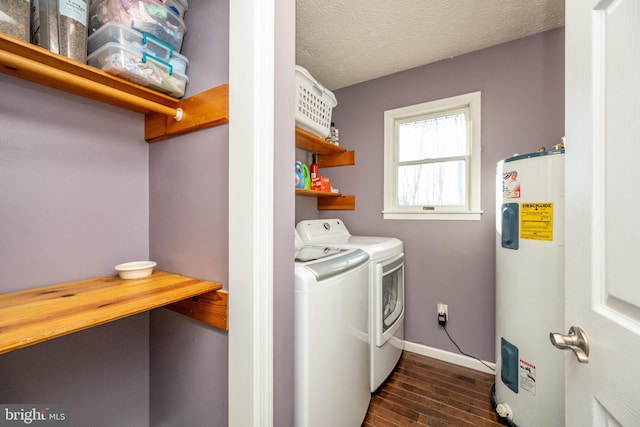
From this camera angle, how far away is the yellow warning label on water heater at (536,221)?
1237 mm

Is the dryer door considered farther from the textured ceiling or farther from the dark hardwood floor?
the textured ceiling

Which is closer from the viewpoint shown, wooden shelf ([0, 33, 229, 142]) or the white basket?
wooden shelf ([0, 33, 229, 142])

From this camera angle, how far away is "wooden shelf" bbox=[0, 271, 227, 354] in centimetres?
52

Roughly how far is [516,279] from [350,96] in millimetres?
2091

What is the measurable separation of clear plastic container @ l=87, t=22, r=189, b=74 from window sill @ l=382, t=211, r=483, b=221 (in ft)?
6.26

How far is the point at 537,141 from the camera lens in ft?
5.83

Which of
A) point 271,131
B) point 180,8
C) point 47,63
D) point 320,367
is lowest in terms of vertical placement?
point 320,367

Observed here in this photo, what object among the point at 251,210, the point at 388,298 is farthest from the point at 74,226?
the point at 388,298

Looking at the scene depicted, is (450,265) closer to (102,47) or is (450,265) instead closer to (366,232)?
(366,232)

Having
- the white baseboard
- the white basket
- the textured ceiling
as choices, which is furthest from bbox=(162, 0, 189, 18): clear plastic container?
the white baseboard

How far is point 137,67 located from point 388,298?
6.14 ft

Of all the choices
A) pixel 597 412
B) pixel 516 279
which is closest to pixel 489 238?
pixel 516 279

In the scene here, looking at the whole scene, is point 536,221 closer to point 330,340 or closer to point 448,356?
point 330,340

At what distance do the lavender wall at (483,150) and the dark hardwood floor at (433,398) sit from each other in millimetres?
203
